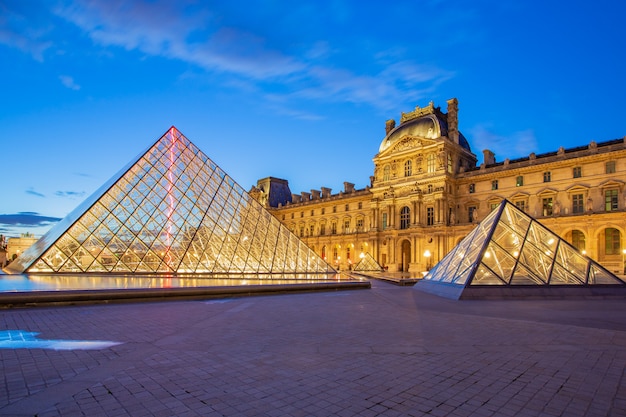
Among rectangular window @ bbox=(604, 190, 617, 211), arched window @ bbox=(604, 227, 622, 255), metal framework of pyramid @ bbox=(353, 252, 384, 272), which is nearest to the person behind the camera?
arched window @ bbox=(604, 227, 622, 255)

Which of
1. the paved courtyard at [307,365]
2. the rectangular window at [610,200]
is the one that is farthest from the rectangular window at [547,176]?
the paved courtyard at [307,365]

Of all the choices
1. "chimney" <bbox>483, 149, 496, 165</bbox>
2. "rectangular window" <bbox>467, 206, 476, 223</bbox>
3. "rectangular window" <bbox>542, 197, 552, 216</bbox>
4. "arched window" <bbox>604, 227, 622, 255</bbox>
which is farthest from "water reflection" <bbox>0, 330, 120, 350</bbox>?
"chimney" <bbox>483, 149, 496, 165</bbox>

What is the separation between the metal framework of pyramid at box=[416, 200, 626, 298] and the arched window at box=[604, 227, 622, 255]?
73.2 feet

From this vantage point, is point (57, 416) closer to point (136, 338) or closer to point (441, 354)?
point (136, 338)

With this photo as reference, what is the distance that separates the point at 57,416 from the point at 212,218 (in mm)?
16695

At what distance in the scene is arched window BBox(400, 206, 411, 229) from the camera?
A: 147 feet

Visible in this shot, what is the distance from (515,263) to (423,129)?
3321 centimetres

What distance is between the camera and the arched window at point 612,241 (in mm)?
31408

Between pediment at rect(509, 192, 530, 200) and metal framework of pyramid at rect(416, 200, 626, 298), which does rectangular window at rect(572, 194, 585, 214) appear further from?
metal framework of pyramid at rect(416, 200, 626, 298)

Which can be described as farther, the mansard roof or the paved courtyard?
the mansard roof

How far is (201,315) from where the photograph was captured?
7941 mm

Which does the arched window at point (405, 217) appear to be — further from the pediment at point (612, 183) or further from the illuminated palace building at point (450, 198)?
the pediment at point (612, 183)

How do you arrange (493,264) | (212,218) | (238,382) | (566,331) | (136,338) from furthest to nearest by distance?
(212,218) → (493,264) → (566,331) → (136,338) → (238,382)

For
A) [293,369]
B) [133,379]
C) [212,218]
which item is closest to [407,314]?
[293,369]
